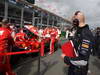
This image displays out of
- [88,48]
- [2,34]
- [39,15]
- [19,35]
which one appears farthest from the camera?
[39,15]

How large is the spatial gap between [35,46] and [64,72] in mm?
2837

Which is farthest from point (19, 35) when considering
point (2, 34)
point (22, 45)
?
point (2, 34)

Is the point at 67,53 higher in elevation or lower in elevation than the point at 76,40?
lower

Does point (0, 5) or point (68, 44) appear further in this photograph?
point (0, 5)

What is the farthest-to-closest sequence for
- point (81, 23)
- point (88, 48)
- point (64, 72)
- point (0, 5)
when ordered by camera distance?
point (0, 5)
point (64, 72)
point (81, 23)
point (88, 48)

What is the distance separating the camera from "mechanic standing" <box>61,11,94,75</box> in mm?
2273

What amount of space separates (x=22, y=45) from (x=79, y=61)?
17.7ft

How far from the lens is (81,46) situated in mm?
2301

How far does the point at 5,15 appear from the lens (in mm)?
17188

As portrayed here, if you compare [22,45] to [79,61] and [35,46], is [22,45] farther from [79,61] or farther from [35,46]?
[79,61]

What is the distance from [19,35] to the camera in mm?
8195

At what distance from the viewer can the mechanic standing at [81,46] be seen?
7.46 ft

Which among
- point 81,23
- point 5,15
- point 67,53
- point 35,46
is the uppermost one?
point 5,15

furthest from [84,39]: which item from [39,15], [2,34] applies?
[39,15]
